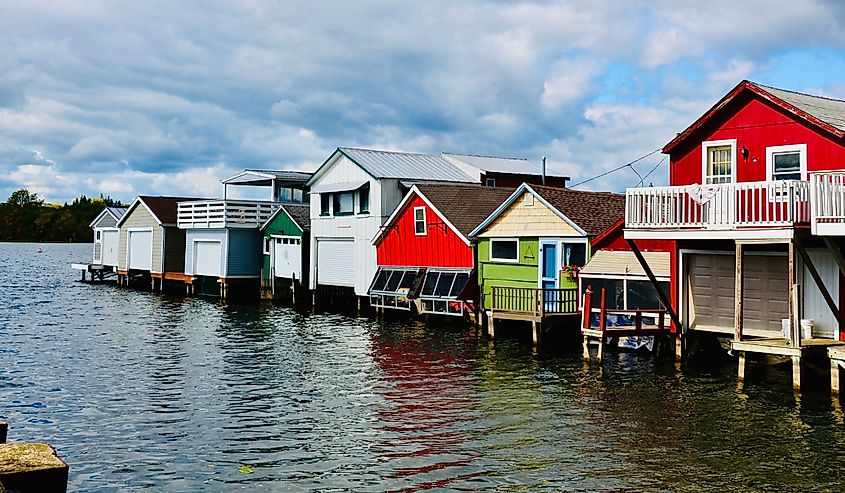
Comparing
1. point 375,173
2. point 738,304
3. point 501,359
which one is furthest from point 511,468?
point 375,173

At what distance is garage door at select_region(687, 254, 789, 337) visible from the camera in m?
23.9

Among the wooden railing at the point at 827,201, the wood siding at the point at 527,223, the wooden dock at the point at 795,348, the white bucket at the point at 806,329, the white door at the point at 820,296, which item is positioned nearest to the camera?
the wooden railing at the point at 827,201

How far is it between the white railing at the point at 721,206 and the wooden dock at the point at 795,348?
9.59 ft

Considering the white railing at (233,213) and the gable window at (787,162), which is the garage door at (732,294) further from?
the white railing at (233,213)

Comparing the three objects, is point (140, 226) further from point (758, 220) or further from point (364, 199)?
point (758, 220)

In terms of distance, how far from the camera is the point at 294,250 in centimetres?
5069

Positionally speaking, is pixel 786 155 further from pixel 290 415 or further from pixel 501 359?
pixel 290 415

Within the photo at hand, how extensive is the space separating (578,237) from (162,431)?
18.5 meters

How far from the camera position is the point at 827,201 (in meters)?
20.5

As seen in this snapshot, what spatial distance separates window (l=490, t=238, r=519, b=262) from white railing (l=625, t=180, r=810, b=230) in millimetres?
10610

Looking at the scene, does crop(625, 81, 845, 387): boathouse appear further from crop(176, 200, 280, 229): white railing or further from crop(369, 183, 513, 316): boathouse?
crop(176, 200, 280, 229): white railing

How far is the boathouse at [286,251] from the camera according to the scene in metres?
50.2

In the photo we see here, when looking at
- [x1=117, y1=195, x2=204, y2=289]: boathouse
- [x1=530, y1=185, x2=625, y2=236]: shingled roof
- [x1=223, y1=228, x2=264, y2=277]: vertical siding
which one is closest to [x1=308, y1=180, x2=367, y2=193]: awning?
[x1=223, y1=228, x2=264, y2=277]: vertical siding

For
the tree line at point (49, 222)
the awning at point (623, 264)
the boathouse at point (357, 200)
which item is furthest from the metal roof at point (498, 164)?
the tree line at point (49, 222)
